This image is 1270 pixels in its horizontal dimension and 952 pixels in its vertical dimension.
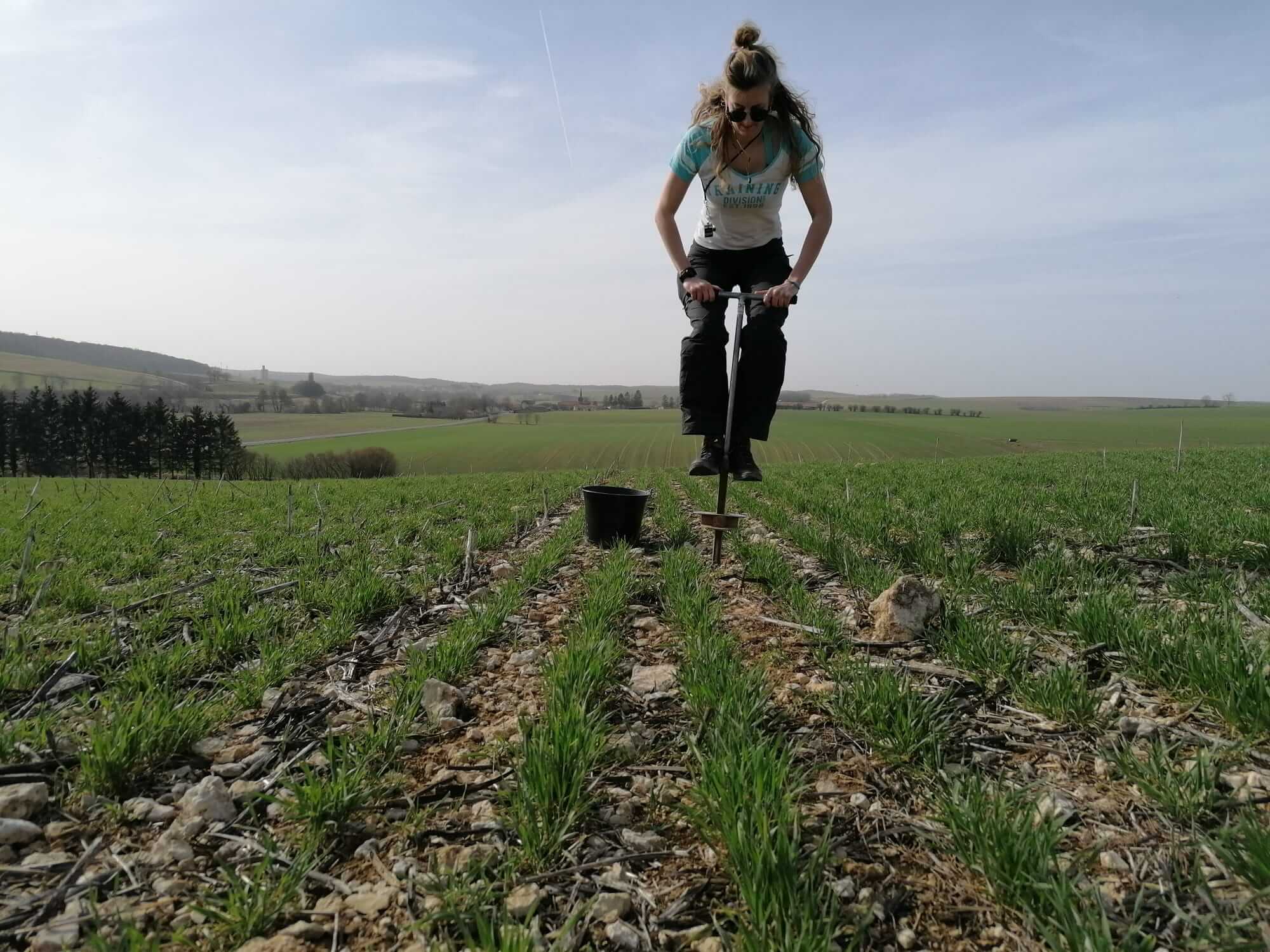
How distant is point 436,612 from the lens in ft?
12.1

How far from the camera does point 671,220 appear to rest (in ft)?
15.8

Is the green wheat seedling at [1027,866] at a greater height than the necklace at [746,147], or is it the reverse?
the necklace at [746,147]

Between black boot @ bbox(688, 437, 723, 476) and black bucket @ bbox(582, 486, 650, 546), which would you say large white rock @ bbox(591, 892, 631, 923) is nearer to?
black boot @ bbox(688, 437, 723, 476)

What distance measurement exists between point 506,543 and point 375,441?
71.9 m

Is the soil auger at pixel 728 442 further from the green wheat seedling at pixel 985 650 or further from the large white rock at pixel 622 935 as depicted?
the large white rock at pixel 622 935

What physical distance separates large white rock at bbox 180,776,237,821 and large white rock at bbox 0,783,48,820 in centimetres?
35

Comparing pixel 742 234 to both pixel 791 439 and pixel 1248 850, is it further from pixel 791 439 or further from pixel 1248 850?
pixel 791 439

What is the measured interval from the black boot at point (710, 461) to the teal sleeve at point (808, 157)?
2.05 m

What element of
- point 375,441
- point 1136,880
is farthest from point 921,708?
point 375,441

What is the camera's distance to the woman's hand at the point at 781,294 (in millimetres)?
4344

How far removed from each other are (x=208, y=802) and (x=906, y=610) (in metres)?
2.80

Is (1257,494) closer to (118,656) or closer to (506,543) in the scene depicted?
(506,543)

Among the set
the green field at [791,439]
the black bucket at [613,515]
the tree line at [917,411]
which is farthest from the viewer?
the tree line at [917,411]

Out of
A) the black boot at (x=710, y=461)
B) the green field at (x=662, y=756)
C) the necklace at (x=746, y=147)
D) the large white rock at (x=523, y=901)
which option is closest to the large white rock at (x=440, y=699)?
the green field at (x=662, y=756)
